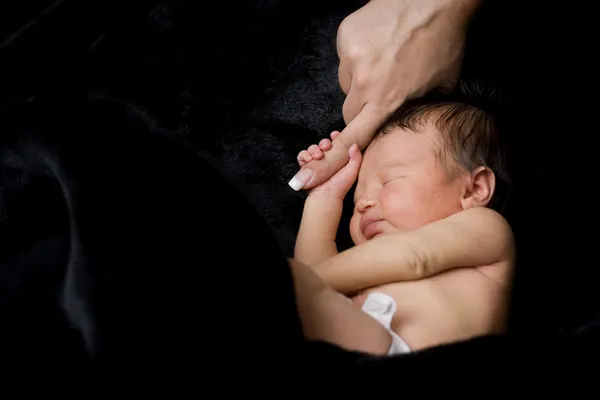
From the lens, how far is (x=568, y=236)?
2.34ft

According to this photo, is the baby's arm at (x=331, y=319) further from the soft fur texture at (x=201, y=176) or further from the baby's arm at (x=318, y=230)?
the baby's arm at (x=318, y=230)

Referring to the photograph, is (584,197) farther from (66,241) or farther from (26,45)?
(26,45)

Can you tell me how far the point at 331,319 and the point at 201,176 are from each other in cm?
17

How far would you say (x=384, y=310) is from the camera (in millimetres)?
705

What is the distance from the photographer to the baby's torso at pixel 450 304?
709 millimetres

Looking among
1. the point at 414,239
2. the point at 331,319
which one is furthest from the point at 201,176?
the point at 414,239

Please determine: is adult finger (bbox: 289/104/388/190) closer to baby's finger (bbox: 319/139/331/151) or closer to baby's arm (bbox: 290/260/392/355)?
baby's finger (bbox: 319/139/331/151)

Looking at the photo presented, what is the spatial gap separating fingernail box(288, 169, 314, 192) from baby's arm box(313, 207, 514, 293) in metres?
0.18

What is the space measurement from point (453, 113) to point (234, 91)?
30 centimetres

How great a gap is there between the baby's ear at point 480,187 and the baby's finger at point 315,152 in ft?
0.66

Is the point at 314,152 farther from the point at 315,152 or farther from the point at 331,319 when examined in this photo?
the point at 331,319

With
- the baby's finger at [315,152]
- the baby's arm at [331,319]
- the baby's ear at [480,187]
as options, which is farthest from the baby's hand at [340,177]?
the baby's arm at [331,319]

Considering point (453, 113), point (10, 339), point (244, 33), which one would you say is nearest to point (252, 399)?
point (10, 339)

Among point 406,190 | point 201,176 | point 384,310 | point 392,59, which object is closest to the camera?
point 201,176
